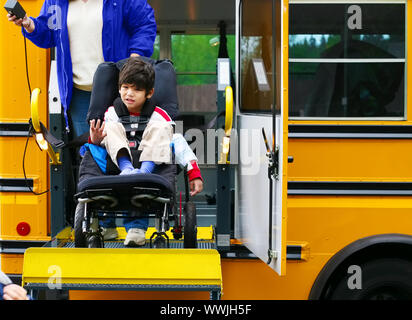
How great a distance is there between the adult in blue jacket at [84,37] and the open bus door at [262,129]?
63cm

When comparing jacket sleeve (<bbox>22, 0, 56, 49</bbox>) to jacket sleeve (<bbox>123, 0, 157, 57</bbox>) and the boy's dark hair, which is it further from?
the boy's dark hair

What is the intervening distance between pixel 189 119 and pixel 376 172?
245 cm

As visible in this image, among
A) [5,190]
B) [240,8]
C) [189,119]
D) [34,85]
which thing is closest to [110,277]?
[5,190]

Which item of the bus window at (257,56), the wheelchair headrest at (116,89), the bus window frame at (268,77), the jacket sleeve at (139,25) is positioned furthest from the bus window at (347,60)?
the jacket sleeve at (139,25)

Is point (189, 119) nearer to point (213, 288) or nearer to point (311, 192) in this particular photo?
point (311, 192)

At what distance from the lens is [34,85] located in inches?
149

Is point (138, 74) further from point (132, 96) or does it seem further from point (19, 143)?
point (19, 143)

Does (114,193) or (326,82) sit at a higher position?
(326,82)

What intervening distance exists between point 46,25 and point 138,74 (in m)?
0.71

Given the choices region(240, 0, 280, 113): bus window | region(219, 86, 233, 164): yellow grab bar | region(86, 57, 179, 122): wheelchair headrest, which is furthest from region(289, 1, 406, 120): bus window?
region(86, 57, 179, 122): wheelchair headrest

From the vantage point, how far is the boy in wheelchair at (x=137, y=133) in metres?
3.31

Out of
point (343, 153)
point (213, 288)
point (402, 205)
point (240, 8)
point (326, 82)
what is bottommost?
point (213, 288)

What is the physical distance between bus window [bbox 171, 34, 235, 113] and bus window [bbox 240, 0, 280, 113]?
62.8 inches

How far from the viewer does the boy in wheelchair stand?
3.31 meters
